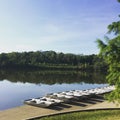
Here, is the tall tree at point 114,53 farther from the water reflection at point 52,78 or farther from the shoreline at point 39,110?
the water reflection at point 52,78

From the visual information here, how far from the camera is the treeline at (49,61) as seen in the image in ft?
436

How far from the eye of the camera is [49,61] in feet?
490

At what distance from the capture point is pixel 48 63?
14850cm

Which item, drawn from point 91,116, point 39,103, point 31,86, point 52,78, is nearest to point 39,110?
point 39,103

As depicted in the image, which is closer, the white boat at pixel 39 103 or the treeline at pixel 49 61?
the white boat at pixel 39 103

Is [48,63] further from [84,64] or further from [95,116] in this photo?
[95,116]

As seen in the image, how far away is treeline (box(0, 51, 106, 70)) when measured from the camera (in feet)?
436

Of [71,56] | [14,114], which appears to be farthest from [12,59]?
[14,114]

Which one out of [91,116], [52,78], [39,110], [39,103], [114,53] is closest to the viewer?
[114,53]

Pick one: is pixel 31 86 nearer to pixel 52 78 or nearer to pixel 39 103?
pixel 52 78

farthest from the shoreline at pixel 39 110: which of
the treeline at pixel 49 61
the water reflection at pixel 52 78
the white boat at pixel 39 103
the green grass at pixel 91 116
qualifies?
the treeline at pixel 49 61

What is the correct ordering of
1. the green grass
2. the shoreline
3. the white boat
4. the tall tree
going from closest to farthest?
the tall tree, the green grass, the shoreline, the white boat

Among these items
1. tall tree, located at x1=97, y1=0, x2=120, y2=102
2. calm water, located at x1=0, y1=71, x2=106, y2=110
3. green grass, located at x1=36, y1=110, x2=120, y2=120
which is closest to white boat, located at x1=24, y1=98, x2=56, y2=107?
calm water, located at x1=0, y1=71, x2=106, y2=110

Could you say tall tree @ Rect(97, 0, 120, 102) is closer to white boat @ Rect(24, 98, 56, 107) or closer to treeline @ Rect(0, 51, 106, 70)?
white boat @ Rect(24, 98, 56, 107)
